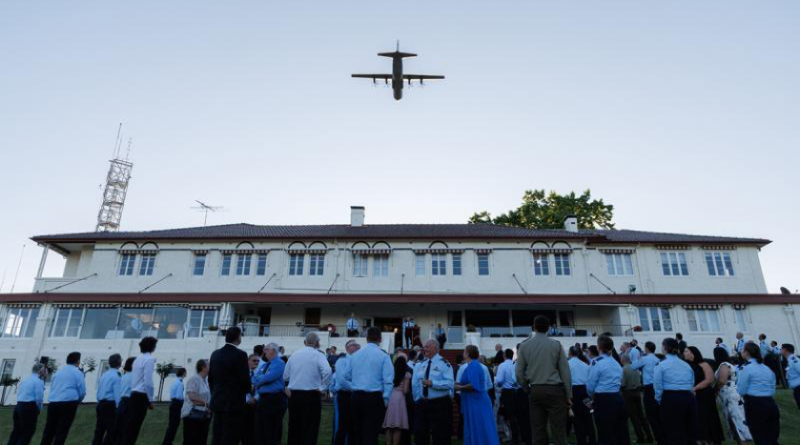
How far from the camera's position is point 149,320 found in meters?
26.7

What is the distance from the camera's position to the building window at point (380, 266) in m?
30.5

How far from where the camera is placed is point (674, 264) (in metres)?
30.6

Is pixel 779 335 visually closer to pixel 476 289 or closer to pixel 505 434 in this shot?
pixel 476 289

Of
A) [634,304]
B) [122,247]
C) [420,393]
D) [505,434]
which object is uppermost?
[122,247]

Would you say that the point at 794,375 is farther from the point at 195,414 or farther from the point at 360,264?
the point at 360,264

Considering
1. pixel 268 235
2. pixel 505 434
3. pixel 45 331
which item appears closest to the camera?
pixel 505 434

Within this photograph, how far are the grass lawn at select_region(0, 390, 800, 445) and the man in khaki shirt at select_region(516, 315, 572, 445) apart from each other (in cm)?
447

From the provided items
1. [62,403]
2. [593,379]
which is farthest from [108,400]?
[593,379]

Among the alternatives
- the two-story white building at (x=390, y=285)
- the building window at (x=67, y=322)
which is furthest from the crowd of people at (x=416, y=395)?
the building window at (x=67, y=322)

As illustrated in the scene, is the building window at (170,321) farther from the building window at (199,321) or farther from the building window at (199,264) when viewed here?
the building window at (199,264)

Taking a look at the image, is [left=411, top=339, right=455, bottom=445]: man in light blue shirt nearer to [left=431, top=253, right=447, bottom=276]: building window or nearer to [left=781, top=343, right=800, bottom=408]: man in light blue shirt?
[left=781, top=343, right=800, bottom=408]: man in light blue shirt

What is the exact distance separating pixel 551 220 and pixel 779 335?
65.7 ft

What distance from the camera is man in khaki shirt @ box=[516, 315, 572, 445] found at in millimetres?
6855

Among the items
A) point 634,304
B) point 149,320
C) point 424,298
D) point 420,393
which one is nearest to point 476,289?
point 424,298
